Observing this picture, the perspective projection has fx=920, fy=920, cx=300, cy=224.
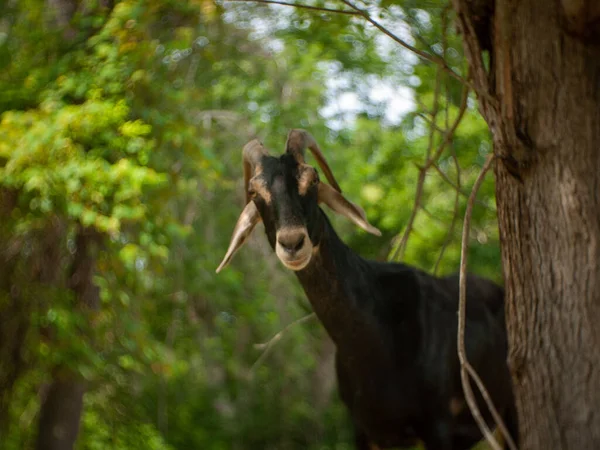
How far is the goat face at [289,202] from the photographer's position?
4.50 metres

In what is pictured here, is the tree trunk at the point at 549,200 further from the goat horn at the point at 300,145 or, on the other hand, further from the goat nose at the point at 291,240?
the goat horn at the point at 300,145

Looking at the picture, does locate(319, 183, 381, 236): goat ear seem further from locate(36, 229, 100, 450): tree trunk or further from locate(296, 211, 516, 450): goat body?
locate(36, 229, 100, 450): tree trunk

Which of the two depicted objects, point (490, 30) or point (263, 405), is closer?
point (490, 30)

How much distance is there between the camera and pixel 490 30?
360cm

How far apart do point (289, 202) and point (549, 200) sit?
162 centimetres

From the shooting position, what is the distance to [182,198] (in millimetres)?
11031

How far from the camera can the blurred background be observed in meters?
6.83

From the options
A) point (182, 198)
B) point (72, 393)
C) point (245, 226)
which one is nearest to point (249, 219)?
point (245, 226)

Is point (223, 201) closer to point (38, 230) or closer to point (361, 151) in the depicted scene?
point (361, 151)

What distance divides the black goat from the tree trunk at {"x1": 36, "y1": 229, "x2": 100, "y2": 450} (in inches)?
129

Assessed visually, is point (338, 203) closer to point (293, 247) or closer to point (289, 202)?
point (289, 202)

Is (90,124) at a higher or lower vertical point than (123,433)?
higher

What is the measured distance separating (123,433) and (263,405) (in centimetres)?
329

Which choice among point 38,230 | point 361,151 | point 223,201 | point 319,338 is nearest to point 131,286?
point 38,230
